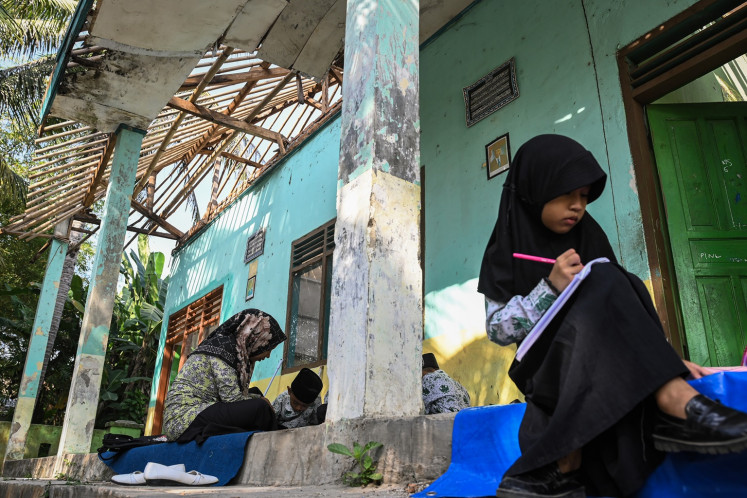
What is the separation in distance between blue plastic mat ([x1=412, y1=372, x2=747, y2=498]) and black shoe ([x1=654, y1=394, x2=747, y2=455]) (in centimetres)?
9

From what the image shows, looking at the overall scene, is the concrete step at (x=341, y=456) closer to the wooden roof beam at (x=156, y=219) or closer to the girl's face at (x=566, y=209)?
the girl's face at (x=566, y=209)

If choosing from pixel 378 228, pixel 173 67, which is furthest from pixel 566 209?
pixel 173 67

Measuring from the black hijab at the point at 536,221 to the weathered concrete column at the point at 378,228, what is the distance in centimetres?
60

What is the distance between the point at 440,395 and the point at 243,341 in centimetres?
144

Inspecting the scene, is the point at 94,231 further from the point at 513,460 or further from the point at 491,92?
the point at 513,460

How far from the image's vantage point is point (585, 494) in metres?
1.36

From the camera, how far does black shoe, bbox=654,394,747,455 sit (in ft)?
3.63

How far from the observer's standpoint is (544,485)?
132 centimetres

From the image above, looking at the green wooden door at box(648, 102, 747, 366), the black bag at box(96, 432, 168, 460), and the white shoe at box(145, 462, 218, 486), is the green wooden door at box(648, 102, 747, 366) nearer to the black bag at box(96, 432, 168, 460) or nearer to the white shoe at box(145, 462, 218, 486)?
the white shoe at box(145, 462, 218, 486)

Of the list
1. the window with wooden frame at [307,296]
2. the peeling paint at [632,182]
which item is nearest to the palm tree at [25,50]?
the window with wooden frame at [307,296]

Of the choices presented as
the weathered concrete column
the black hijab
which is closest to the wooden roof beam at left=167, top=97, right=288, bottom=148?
the weathered concrete column

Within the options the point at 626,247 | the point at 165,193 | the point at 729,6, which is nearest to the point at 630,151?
the point at 626,247

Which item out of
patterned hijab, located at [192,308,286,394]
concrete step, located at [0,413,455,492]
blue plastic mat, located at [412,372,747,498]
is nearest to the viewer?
blue plastic mat, located at [412,372,747,498]

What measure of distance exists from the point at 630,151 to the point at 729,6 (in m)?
1.00
